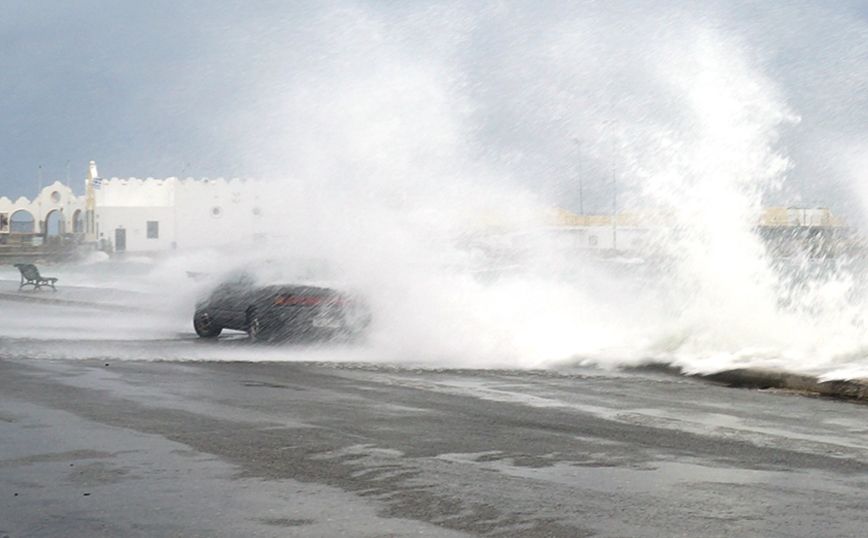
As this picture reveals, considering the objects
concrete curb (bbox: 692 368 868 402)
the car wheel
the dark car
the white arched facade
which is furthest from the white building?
concrete curb (bbox: 692 368 868 402)

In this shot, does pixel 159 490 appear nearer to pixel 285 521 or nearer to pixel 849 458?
pixel 285 521

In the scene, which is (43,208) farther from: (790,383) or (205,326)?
(790,383)

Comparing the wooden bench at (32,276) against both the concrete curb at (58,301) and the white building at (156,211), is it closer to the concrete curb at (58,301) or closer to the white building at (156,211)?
the concrete curb at (58,301)

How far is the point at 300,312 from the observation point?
68.9 feet

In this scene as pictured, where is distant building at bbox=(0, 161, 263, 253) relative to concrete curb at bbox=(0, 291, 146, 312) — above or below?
above

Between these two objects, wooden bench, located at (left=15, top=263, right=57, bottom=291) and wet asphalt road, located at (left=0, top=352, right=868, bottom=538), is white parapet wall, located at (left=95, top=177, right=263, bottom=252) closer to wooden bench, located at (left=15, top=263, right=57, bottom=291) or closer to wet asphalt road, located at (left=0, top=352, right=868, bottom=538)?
wooden bench, located at (left=15, top=263, right=57, bottom=291)

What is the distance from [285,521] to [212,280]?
55.4ft

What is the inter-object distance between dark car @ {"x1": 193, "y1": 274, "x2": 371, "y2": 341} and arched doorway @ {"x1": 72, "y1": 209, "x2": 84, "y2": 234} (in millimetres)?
94180

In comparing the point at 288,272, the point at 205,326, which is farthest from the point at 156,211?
the point at 288,272

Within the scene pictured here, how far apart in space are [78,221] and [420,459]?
109 m

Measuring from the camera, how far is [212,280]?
2367cm

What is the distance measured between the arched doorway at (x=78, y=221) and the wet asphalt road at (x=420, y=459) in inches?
3975

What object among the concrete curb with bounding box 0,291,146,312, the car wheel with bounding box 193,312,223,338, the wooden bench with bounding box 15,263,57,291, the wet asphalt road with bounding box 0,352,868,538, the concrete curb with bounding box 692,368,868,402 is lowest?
the wet asphalt road with bounding box 0,352,868,538

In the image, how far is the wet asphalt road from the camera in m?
7.14
